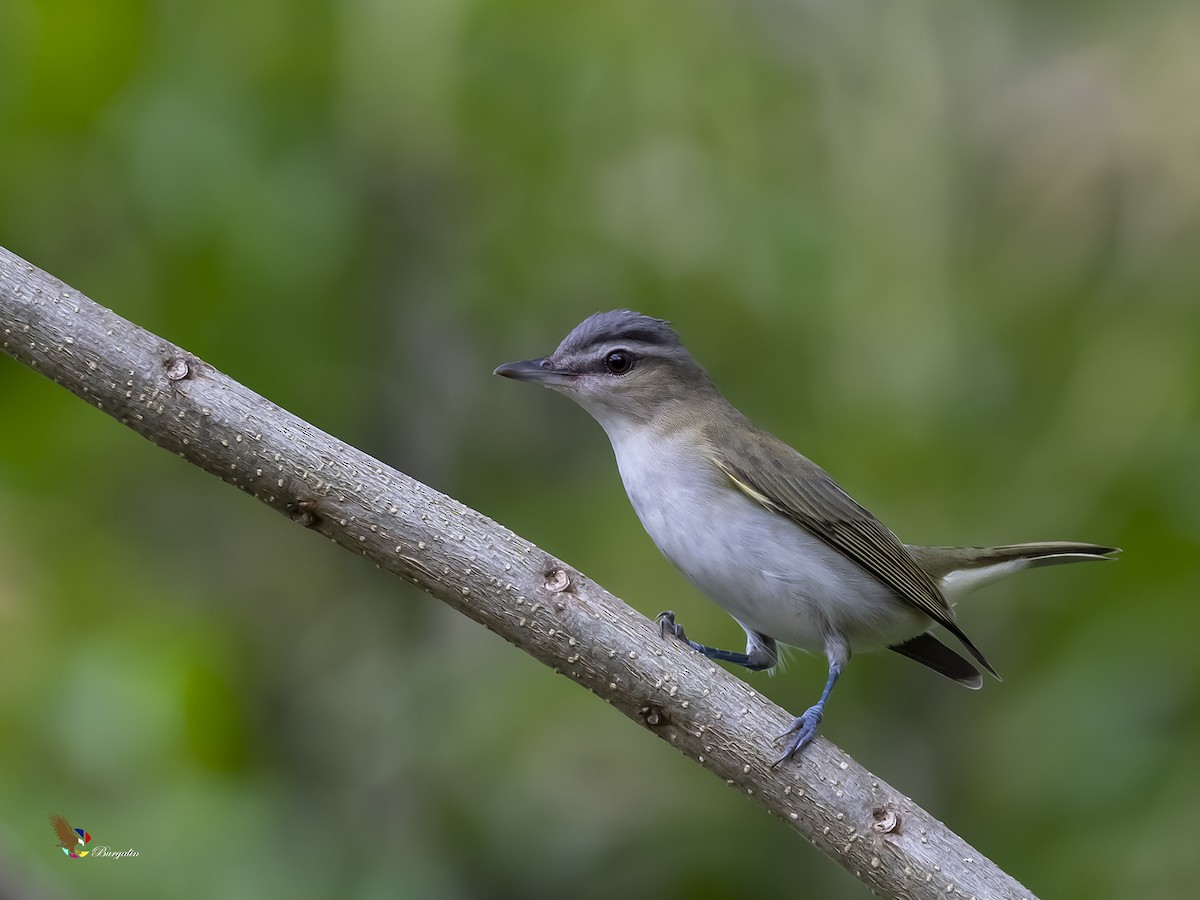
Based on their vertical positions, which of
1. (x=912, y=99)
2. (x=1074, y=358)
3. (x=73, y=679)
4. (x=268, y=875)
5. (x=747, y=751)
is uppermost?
(x=912, y=99)

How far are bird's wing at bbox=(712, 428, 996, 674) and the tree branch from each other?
3.62ft

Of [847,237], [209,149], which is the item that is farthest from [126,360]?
[847,237]

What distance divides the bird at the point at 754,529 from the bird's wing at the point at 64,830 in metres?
1.86

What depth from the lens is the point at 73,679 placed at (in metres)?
3.82

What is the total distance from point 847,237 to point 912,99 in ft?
3.43

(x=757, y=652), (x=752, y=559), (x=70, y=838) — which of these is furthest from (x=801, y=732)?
(x=70, y=838)

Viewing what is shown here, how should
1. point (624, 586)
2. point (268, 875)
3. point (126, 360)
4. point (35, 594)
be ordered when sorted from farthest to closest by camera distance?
point (624, 586) < point (35, 594) < point (268, 875) < point (126, 360)

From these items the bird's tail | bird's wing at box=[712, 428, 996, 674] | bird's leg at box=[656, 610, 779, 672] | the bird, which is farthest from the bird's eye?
the bird's tail

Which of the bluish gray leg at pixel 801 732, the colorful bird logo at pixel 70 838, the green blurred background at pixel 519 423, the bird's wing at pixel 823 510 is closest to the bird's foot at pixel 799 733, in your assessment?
the bluish gray leg at pixel 801 732

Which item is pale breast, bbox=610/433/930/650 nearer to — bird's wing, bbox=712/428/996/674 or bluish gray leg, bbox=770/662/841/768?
bird's wing, bbox=712/428/996/674

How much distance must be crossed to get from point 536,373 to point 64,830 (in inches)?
77.4

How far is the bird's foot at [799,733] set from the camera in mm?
2730

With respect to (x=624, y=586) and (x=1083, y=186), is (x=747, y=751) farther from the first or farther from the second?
(x=1083, y=186)

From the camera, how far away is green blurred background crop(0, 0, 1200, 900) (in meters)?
3.91
